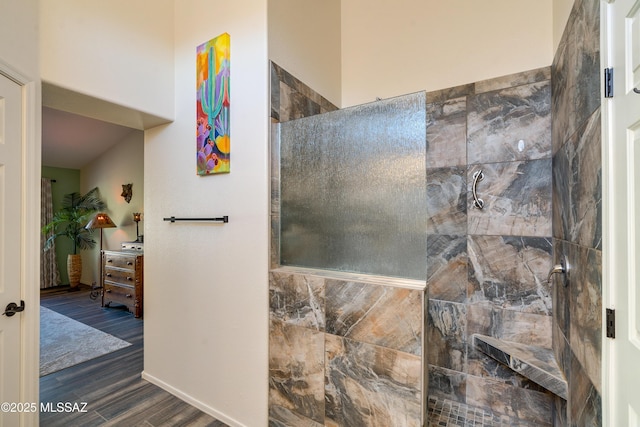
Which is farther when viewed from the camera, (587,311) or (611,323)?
(587,311)

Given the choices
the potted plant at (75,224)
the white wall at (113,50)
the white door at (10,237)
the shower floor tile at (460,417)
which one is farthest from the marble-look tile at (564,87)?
the potted plant at (75,224)

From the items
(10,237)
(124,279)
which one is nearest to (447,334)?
(10,237)

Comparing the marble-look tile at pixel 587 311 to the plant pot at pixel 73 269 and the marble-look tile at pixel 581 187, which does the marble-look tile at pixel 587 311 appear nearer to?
the marble-look tile at pixel 581 187

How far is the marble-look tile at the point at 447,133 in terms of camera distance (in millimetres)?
2066

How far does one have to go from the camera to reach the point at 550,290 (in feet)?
5.90

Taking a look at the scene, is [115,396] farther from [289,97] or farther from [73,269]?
[73,269]

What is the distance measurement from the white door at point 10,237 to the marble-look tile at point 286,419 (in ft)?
4.33

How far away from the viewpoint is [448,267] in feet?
6.91

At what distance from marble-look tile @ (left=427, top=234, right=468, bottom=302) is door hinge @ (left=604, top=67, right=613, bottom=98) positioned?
124 cm

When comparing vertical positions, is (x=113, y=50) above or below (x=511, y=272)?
above

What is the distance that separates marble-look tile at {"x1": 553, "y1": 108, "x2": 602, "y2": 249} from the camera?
3.47 ft

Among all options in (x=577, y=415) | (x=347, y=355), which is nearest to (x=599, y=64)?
(x=577, y=415)

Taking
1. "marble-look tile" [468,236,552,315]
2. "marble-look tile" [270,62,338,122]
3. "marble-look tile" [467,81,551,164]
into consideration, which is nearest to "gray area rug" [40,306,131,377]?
"marble-look tile" [270,62,338,122]

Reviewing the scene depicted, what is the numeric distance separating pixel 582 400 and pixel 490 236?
3.27 ft
